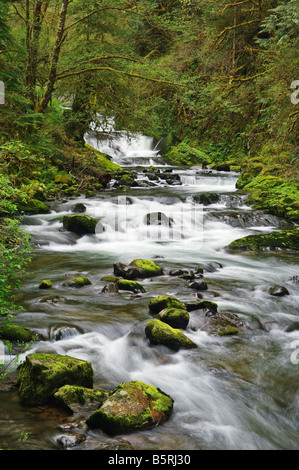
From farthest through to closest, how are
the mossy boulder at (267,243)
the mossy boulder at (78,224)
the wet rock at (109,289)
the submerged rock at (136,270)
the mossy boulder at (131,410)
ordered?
the mossy boulder at (78,224) → the mossy boulder at (267,243) → the submerged rock at (136,270) → the wet rock at (109,289) → the mossy boulder at (131,410)

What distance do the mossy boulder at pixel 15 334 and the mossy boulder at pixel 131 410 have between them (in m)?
1.54

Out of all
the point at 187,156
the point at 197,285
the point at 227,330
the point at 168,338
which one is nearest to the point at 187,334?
the point at 168,338

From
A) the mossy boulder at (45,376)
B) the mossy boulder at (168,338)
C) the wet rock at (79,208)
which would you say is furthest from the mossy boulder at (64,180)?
the mossy boulder at (45,376)

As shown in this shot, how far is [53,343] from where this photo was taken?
14.3 ft

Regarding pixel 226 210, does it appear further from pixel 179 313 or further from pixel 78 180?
pixel 179 313

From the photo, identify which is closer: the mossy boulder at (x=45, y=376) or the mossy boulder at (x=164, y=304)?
the mossy boulder at (x=45, y=376)

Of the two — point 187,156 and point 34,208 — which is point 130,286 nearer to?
point 34,208

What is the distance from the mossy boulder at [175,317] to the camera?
4.80m

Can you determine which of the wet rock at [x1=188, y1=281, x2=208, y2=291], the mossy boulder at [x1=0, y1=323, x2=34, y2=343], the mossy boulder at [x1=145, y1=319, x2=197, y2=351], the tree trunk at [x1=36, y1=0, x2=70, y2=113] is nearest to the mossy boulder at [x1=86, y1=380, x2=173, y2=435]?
the mossy boulder at [x1=145, y1=319, x2=197, y2=351]

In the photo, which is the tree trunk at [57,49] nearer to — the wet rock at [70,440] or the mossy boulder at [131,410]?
the mossy boulder at [131,410]

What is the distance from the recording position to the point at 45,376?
126 inches

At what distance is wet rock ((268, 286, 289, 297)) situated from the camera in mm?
6293

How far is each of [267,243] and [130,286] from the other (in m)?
4.37

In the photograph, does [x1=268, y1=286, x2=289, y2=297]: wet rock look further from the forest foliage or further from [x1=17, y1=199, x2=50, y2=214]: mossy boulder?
[x1=17, y1=199, x2=50, y2=214]: mossy boulder
